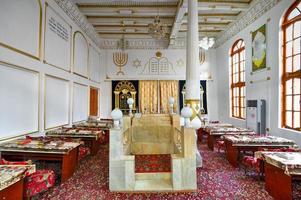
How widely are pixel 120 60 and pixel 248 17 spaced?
6.47 meters

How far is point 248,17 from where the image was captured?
721cm

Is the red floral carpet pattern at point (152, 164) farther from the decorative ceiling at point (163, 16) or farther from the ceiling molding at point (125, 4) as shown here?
A: the ceiling molding at point (125, 4)

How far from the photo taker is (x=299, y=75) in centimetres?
509

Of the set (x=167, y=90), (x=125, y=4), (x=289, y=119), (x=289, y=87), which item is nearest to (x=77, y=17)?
(x=125, y=4)

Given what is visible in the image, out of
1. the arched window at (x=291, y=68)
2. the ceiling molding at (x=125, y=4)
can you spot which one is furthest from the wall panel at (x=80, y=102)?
the arched window at (x=291, y=68)

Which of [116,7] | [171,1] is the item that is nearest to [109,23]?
[116,7]

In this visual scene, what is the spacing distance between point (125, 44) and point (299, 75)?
7974 millimetres

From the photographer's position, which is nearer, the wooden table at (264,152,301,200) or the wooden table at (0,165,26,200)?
the wooden table at (0,165,26,200)

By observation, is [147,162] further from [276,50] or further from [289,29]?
[289,29]

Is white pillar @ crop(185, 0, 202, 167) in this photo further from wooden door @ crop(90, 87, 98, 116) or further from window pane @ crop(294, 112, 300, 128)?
wooden door @ crop(90, 87, 98, 116)

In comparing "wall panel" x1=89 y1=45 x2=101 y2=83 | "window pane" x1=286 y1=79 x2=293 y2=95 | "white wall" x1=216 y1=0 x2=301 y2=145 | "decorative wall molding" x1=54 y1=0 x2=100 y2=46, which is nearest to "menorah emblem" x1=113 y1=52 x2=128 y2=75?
"wall panel" x1=89 y1=45 x2=101 y2=83

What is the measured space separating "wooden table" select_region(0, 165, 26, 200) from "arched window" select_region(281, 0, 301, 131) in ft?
20.3

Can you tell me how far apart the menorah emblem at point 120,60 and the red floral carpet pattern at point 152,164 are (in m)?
6.69

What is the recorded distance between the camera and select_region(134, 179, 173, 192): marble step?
10.8ft
